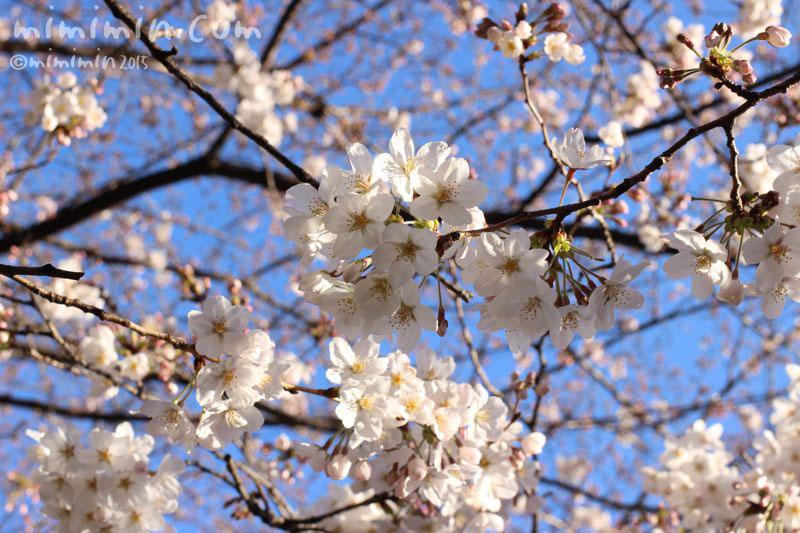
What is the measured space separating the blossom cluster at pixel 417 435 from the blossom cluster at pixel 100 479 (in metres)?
0.52

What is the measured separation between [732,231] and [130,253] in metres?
7.70

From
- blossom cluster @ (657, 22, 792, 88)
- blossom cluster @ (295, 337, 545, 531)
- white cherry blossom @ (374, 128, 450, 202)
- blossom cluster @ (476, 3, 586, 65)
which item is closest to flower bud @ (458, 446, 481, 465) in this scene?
blossom cluster @ (295, 337, 545, 531)

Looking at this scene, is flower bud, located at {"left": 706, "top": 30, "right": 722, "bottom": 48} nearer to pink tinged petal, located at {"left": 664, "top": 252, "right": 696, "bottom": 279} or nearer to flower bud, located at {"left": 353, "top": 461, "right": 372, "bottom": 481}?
pink tinged petal, located at {"left": 664, "top": 252, "right": 696, "bottom": 279}

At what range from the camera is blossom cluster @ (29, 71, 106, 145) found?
343 cm

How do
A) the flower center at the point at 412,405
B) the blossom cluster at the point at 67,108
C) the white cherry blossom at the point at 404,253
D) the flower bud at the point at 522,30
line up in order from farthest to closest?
the blossom cluster at the point at 67,108, the flower bud at the point at 522,30, the flower center at the point at 412,405, the white cherry blossom at the point at 404,253

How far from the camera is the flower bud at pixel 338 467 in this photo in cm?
191

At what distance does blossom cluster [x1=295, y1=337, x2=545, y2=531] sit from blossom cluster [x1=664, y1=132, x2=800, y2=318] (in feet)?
2.43

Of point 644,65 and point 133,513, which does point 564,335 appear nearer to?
point 133,513

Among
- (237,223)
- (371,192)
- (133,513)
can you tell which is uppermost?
(237,223)

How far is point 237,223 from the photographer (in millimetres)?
7898

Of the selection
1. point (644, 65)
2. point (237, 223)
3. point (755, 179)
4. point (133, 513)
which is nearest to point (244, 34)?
point (237, 223)

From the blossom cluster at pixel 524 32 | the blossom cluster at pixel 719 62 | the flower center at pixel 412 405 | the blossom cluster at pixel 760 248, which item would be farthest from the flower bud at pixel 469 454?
the blossom cluster at pixel 524 32

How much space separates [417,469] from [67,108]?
281cm

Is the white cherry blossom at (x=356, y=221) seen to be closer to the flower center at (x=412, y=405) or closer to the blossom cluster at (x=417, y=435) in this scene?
the blossom cluster at (x=417, y=435)
